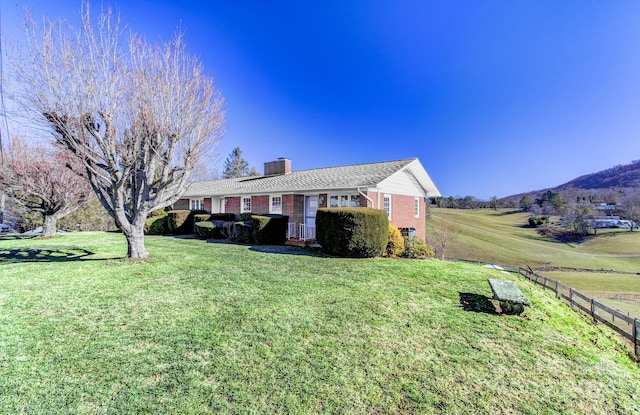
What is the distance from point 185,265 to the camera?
8.49 metres

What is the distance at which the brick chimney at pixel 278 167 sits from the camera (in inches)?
809

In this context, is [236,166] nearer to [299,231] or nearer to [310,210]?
[310,210]

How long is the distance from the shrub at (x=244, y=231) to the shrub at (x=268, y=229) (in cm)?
37

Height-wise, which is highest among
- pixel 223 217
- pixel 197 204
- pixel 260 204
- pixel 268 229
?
pixel 197 204

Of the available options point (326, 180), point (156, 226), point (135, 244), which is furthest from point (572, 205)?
point (135, 244)

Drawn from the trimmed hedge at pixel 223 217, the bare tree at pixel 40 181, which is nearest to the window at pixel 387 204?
the trimmed hedge at pixel 223 217

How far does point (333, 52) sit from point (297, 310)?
56.6 feet

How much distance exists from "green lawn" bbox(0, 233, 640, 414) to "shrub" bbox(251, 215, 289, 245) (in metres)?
Result: 6.48

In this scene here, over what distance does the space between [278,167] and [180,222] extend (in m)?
8.08

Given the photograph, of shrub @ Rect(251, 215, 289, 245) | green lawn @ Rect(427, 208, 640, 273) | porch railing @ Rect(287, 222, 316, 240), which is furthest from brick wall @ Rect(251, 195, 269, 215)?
green lawn @ Rect(427, 208, 640, 273)

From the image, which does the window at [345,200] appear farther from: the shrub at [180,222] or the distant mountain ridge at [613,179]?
the distant mountain ridge at [613,179]

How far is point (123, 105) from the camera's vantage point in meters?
7.81

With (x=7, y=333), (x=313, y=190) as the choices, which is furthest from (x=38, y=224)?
(x=7, y=333)

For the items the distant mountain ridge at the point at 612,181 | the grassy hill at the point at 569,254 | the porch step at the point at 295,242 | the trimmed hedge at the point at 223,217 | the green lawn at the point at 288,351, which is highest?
the distant mountain ridge at the point at 612,181
